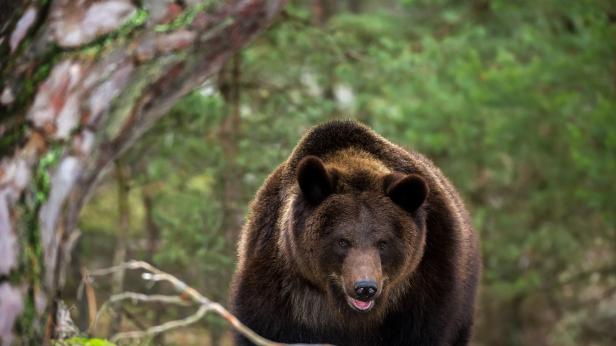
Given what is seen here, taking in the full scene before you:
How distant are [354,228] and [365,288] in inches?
16.0

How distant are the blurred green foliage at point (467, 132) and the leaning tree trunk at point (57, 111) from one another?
5.79 metres

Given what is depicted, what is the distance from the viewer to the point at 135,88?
165 inches

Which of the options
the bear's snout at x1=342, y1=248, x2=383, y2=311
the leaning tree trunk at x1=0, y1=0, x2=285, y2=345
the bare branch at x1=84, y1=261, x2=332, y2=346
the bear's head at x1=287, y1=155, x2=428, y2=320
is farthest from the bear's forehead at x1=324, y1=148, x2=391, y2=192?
the leaning tree trunk at x1=0, y1=0, x2=285, y2=345

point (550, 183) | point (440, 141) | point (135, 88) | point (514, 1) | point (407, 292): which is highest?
point (135, 88)

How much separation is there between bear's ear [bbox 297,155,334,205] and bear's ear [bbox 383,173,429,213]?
355 millimetres

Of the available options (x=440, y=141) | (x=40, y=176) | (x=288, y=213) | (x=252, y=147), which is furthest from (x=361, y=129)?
(x=440, y=141)

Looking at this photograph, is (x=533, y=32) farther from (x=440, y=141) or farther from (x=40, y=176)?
(x=40, y=176)

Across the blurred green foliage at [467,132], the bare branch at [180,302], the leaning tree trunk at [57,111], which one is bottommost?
the blurred green foliage at [467,132]

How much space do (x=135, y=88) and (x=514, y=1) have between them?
37.9 feet

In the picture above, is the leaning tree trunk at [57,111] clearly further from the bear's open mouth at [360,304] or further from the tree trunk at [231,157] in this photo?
the tree trunk at [231,157]

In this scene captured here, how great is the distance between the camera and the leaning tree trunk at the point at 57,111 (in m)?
3.56

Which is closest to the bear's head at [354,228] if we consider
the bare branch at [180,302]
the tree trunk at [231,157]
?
the bare branch at [180,302]

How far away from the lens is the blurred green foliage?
11047 mm

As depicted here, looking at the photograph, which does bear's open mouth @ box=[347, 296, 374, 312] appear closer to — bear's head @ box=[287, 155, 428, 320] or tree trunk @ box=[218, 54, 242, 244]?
bear's head @ box=[287, 155, 428, 320]
